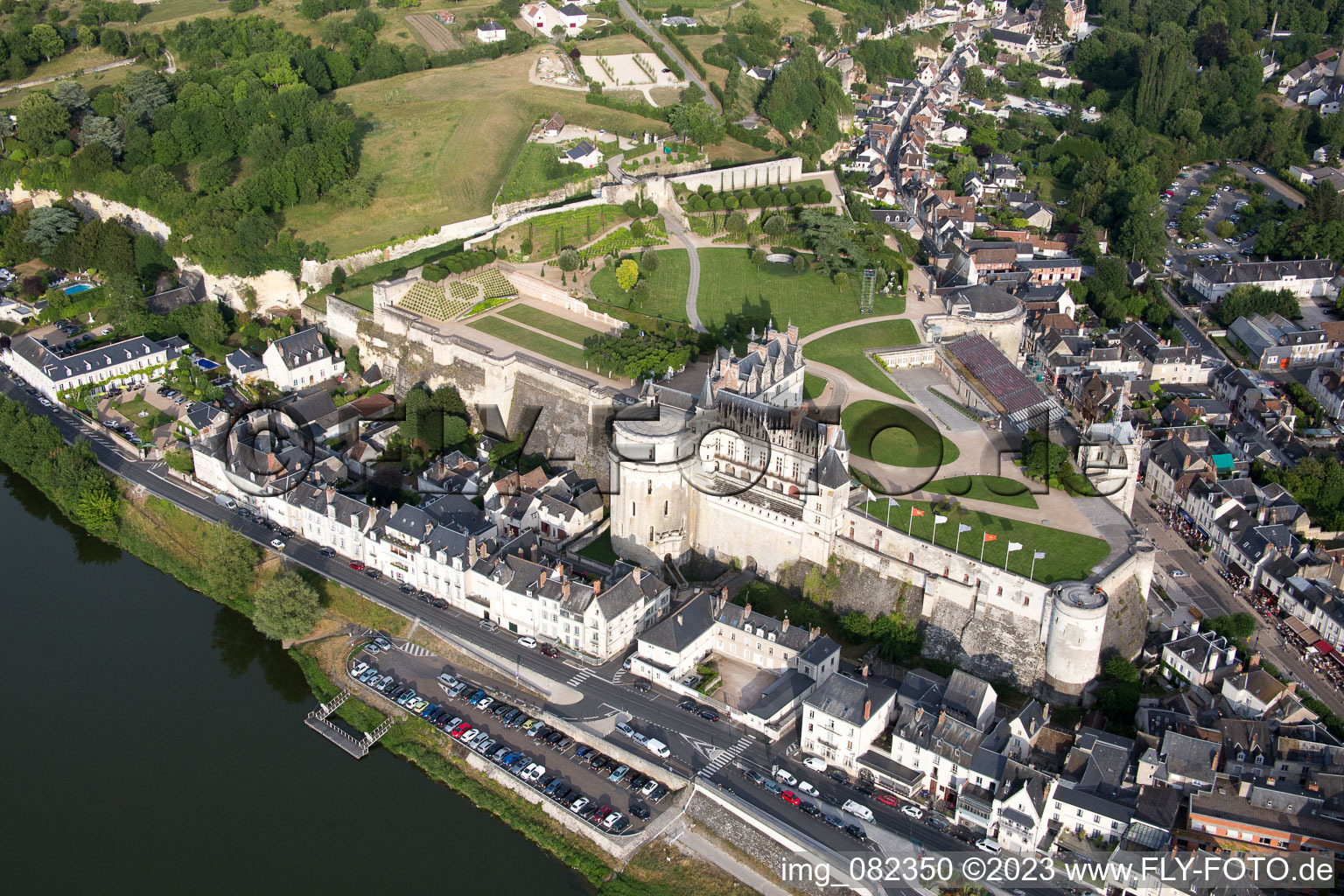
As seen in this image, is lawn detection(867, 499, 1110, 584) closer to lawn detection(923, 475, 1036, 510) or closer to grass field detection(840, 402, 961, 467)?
lawn detection(923, 475, 1036, 510)

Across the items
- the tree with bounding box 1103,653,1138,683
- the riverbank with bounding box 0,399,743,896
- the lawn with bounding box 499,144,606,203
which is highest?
the lawn with bounding box 499,144,606,203

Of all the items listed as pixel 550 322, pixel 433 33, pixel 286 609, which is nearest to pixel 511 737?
pixel 286 609

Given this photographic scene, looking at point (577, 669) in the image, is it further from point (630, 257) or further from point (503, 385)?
point (630, 257)

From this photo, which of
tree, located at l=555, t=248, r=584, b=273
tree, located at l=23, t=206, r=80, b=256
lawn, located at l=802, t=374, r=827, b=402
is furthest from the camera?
tree, located at l=23, t=206, r=80, b=256

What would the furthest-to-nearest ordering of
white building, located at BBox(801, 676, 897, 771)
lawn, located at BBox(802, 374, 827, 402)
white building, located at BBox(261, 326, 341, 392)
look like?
white building, located at BBox(261, 326, 341, 392), lawn, located at BBox(802, 374, 827, 402), white building, located at BBox(801, 676, 897, 771)

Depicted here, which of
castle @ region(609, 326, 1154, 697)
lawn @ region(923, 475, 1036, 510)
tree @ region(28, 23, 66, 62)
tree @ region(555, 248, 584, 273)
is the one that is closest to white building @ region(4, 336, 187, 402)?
tree @ region(555, 248, 584, 273)

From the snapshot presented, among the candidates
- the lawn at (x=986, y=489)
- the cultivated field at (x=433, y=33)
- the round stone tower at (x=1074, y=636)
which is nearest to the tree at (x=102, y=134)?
the cultivated field at (x=433, y=33)

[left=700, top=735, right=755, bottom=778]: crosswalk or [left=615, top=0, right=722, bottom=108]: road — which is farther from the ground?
[left=615, top=0, right=722, bottom=108]: road

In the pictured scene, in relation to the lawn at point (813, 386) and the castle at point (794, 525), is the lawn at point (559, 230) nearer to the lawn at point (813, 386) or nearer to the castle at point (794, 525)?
the castle at point (794, 525)

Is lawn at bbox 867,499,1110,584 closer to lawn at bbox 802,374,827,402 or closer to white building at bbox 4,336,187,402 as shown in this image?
lawn at bbox 802,374,827,402

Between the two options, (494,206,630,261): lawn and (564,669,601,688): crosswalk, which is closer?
(564,669,601,688): crosswalk
